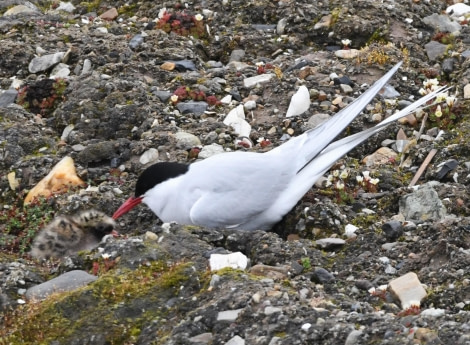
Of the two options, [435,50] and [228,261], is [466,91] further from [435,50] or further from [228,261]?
[228,261]

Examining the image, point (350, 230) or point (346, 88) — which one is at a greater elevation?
point (350, 230)

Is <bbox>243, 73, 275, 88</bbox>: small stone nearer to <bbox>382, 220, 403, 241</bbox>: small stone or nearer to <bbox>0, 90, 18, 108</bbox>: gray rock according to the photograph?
<bbox>0, 90, 18, 108</bbox>: gray rock

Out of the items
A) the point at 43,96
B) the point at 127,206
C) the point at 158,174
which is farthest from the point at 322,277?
the point at 43,96

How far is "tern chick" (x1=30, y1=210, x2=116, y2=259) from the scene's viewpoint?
22.3 feet

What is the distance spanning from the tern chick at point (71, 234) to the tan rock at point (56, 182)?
618mm

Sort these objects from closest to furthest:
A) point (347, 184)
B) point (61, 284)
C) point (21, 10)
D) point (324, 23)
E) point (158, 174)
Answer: point (61, 284), point (158, 174), point (347, 184), point (324, 23), point (21, 10)

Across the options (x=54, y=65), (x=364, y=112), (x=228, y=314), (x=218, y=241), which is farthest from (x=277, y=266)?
(x=54, y=65)

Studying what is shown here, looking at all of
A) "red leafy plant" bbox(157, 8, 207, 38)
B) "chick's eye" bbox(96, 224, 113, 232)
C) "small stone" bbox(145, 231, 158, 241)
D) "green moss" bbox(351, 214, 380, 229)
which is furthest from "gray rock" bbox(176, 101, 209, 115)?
"small stone" bbox(145, 231, 158, 241)

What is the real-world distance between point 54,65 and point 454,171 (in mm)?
3924

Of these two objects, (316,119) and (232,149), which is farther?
(316,119)

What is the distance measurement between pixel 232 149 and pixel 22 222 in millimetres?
1689

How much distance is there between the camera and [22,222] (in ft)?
24.2

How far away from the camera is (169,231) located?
623cm

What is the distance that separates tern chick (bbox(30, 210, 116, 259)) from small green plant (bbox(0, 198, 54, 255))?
245 mm
